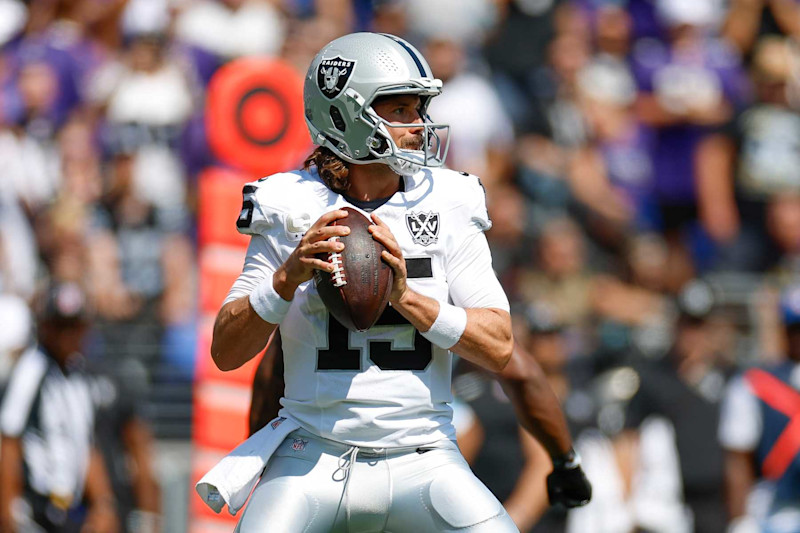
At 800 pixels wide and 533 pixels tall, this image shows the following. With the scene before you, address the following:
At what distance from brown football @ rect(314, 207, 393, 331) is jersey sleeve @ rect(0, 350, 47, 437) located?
149 inches

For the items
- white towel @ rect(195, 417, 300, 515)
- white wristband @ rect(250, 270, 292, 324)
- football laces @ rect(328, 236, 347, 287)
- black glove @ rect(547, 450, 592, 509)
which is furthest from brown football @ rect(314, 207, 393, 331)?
black glove @ rect(547, 450, 592, 509)

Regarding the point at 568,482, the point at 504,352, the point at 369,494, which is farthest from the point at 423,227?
the point at 568,482

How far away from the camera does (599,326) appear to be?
27.8ft

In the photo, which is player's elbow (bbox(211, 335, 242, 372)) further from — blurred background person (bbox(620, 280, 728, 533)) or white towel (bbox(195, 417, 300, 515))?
blurred background person (bbox(620, 280, 728, 533))

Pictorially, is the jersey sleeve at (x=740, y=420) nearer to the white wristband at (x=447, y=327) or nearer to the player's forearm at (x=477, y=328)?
the player's forearm at (x=477, y=328)

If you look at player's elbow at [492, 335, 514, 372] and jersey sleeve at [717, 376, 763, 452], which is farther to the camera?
jersey sleeve at [717, 376, 763, 452]

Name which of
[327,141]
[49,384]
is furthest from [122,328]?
[327,141]

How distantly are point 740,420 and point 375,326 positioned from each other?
13.0 ft

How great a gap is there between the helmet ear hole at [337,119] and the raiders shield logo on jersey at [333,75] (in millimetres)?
33

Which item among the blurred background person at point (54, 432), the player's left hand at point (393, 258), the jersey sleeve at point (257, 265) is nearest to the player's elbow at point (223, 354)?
the jersey sleeve at point (257, 265)

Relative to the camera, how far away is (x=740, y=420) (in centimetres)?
690

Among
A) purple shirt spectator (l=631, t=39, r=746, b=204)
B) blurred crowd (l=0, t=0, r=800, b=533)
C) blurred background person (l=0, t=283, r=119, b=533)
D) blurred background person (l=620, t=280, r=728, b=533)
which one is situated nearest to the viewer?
blurred background person (l=0, t=283, r=119, b=533)

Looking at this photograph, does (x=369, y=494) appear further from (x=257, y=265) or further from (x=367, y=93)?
(x=367, y=93)

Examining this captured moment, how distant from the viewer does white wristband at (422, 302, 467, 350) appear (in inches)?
132
